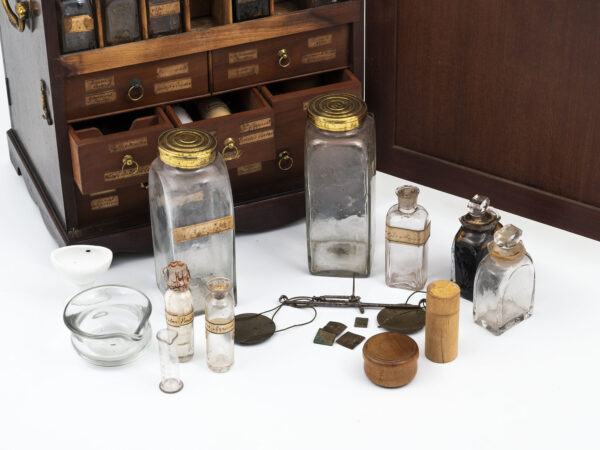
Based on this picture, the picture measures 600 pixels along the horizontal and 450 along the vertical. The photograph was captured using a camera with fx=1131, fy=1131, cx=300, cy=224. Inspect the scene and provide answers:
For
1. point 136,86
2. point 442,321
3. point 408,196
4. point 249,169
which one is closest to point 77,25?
point 136,86

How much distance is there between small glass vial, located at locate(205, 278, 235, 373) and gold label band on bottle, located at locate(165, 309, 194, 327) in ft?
0.16

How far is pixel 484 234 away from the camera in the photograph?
9.28 feet

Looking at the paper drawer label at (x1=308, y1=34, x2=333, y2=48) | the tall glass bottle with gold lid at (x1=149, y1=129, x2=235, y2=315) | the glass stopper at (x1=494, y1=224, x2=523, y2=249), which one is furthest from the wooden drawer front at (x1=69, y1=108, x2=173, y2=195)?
the glass stopper at (x1=494, y1=224, x2=523, y2=249)

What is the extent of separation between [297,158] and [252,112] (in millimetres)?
272

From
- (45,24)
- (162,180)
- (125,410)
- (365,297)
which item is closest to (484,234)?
(365,297)

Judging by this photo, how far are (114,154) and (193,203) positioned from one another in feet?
0.95

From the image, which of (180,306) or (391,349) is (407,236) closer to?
(391,349)

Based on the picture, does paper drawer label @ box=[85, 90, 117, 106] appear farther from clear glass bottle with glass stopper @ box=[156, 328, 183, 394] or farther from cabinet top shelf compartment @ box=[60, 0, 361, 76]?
clear glass bottle with glass stopper @ box=[156, 328, 183, 394]

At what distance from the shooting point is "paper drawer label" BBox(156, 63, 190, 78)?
2.95 m

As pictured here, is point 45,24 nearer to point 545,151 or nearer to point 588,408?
point 545,151

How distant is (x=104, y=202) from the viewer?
3.03 metres

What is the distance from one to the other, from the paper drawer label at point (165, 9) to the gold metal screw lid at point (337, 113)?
16.6 inches

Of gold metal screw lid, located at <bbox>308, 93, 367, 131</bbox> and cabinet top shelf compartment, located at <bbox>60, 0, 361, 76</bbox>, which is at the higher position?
cabinet top shelf compartment, located at <bbox>60, 0, 361, 76</bbox>

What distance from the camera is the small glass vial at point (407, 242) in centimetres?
287
